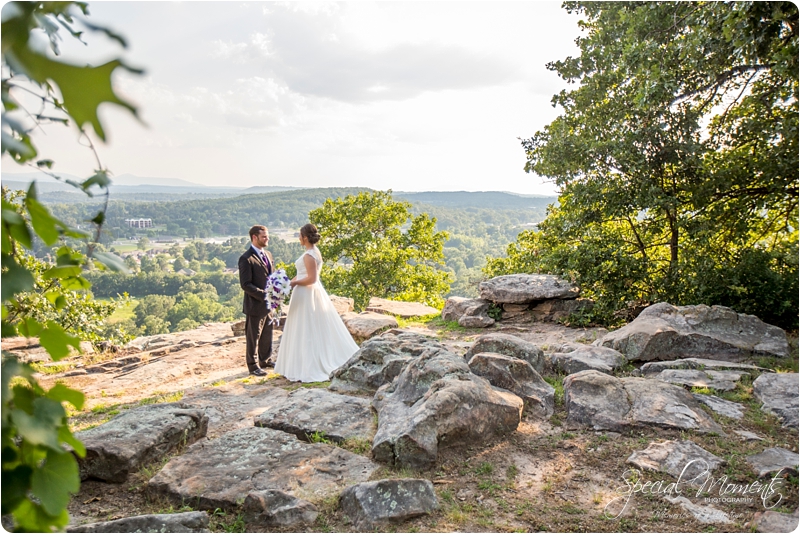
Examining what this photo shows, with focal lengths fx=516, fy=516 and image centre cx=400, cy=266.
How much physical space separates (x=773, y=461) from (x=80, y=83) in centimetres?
588

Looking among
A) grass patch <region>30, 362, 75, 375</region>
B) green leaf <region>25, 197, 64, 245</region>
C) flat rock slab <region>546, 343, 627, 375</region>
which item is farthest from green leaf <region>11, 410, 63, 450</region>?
grass patch <region>30, 362, 75, 375</region>

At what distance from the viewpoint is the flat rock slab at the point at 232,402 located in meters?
6.40

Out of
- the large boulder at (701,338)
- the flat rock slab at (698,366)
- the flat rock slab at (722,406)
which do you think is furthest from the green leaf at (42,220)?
the large boulder at (701,338)

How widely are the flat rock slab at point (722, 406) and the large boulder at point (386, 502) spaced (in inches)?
153

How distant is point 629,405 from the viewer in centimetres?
586

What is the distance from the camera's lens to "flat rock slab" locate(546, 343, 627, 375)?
7.50 metres

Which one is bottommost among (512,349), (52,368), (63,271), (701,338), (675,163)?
(52,368)

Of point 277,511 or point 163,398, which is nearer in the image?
point 277,511

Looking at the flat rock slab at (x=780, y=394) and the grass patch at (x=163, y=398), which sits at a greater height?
the flat rock slab at (x=780, y=394)

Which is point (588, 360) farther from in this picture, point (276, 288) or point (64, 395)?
point (64, 395)

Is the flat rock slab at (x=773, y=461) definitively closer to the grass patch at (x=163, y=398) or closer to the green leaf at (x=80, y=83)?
the green leaf at (x=80, y=83)

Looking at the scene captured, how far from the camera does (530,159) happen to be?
13.6m

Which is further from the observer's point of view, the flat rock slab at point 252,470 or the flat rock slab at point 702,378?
the flat rock slab at point 702,378

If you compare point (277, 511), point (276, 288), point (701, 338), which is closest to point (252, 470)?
point (277, 511)
